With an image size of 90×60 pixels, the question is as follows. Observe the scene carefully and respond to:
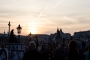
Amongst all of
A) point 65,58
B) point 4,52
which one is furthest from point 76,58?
point 4,52

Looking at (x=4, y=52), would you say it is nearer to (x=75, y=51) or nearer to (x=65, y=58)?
(x=65, y=58)

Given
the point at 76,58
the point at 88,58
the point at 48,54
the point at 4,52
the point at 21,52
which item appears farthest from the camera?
the point at 21,52

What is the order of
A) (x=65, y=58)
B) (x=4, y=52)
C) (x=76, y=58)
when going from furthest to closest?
(x=4, y=52) < (x=65, y=58) < (x=76, y=58)

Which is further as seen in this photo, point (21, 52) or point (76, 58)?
point (21, 52)

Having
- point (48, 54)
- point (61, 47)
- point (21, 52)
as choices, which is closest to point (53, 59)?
point (48, 54)

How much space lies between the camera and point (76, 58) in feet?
38.6

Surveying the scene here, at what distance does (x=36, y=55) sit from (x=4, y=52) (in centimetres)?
444

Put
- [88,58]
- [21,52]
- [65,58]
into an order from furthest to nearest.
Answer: [21,52] < [65,58] < [88,58]

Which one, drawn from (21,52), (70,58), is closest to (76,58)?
(70,58)

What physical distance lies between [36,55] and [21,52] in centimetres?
932

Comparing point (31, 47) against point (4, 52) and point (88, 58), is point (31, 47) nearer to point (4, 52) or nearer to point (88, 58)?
point (88, 58)

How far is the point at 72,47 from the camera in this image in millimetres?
11477

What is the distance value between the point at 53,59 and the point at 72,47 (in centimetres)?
193

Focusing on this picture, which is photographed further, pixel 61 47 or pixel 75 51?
pixel 61 47
